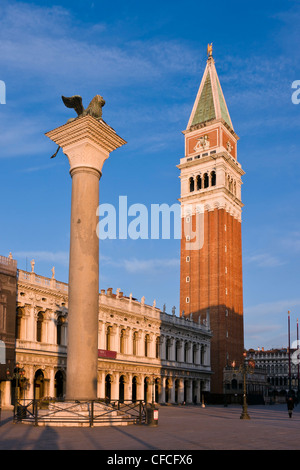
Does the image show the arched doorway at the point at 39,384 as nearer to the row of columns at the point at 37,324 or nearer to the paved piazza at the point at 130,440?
the row of columns at the point at 37,324

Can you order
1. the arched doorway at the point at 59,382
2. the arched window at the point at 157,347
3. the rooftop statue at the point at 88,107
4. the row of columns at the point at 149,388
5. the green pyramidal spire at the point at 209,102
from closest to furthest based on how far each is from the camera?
1. the rooftop statue at the point at 88,107
2. the arched doorway at the point at 59,382
3. the row of columns at the point at 149,388
4. the arched window at the point at 157,347
5. the green pyramidal spire at the point at 209,102

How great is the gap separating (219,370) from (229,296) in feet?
39.8

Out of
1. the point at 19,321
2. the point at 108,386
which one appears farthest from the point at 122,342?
the point at 19,321

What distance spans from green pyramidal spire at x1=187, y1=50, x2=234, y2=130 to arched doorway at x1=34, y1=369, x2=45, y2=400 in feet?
196

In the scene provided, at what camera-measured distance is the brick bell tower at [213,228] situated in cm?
8506

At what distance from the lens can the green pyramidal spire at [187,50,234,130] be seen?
313 feet

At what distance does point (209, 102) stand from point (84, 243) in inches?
3084

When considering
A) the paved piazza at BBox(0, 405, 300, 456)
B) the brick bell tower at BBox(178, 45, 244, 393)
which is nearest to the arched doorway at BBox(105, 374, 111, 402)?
the brick bell tower at BBox(178, 45, 244, 393)

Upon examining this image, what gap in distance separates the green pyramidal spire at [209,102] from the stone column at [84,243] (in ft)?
235

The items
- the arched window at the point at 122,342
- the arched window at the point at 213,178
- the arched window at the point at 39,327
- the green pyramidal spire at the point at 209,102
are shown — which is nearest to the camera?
the arched window at the point at 39,327

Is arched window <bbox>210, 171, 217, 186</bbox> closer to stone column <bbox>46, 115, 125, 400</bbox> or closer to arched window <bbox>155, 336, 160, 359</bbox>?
arched window <bbox>155, 336, 160, 359</bbox>

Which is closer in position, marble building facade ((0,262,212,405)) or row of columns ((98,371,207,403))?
marble building facade ((0,262,212,405))

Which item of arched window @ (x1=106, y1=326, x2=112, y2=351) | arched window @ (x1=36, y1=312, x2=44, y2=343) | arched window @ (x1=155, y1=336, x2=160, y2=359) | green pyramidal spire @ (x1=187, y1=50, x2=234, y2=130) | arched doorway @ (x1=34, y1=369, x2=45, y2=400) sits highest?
green pyramidal spire @ (x1=187, y1=50, x2=234, y2=130)

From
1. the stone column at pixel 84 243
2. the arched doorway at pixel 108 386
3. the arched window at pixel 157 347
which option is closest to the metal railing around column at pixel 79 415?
the stone column at pixel 84 243
